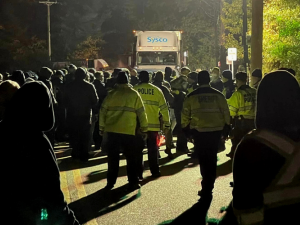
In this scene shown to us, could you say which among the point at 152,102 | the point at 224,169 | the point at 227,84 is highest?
the point at 227,84

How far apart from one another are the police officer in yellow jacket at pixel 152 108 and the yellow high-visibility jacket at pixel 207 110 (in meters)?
1.65

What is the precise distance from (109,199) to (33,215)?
15.1 feet

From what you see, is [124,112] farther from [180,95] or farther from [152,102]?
[180,95]

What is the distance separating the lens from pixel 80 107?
1113 centimetres

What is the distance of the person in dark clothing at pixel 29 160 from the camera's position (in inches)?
136

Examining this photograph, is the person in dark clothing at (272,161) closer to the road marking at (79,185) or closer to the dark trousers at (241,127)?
the road marking at (79,185)

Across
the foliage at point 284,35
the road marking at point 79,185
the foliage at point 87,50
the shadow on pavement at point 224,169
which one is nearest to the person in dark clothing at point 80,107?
the road marking at point 79,185

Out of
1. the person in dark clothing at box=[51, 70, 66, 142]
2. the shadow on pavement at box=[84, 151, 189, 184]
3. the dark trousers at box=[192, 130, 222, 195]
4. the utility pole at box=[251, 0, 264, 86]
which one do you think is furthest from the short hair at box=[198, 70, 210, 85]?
the utility pole at box=[251, 0, 264, 86]

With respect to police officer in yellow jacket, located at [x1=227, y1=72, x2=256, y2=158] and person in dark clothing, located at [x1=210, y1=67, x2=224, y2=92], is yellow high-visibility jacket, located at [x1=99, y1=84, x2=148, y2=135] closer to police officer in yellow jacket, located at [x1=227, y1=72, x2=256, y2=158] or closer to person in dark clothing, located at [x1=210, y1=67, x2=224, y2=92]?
police officer in yellow jacket, located at [x1=227, y1=72, x2=256, y2=158]

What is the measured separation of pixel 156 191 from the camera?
849 cm

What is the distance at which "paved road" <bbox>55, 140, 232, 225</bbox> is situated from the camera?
22.9 ft

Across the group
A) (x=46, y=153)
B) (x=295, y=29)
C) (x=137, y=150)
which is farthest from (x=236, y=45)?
(x=46, y=153)

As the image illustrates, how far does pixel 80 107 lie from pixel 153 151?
2.27 m

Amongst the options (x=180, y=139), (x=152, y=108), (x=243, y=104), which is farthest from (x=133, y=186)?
(x=180, y=139)
